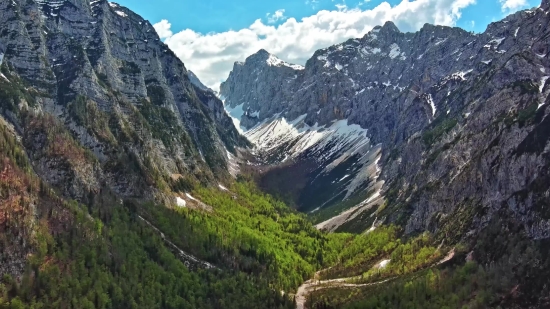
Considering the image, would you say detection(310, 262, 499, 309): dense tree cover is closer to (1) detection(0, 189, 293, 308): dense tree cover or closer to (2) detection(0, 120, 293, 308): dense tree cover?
(1) detection(0, 189, 293, 308): dense tree cover

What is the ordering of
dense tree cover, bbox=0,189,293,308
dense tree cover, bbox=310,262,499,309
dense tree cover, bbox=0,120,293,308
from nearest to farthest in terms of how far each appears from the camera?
dense tree cover, bbox=310,262,499,309 < dense tree cover, bbox=0,189,293,308 < dense tree cover, bbox=0,120,293,308

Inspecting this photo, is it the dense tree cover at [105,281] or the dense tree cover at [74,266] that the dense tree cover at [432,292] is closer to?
the dense tree cover at [105,281]

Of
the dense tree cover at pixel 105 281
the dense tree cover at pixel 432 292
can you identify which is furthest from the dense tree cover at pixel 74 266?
the dense tree cover at pixel 432 292

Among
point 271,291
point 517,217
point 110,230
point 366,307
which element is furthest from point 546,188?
point 110,230

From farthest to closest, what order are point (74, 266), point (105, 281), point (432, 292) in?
→ point (105, 281) < point (74, 266) < point (432, 292)

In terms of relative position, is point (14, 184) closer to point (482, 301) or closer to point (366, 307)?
point (366, 307)

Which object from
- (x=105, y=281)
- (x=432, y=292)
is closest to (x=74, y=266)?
(x=105, y=281)

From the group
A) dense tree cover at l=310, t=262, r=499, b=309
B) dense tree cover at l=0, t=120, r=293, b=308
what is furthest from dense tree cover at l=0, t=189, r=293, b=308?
dense tree cover at l=310, t=262, r=499, b=309

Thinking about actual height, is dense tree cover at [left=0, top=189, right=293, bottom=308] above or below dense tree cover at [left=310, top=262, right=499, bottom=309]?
above

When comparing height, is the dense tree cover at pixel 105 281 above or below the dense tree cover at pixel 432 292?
above

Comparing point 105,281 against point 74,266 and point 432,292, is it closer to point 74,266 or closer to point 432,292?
point 74,266

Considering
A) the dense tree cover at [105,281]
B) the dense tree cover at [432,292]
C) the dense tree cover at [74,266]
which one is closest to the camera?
the dense tree cover at [432,292]
